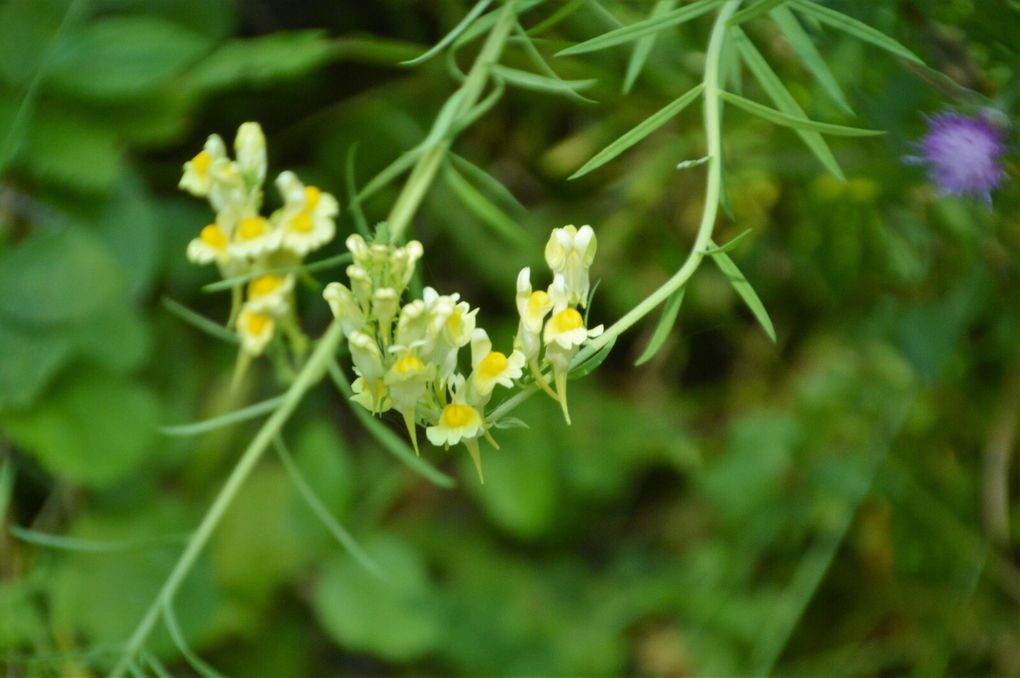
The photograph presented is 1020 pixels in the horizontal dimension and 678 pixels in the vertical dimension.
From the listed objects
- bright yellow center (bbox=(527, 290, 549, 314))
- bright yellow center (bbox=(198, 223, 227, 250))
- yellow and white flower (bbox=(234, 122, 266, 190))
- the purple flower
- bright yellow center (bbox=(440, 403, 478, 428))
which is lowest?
the purple flower

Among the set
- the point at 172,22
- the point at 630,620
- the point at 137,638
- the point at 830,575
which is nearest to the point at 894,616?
the point at 830,575

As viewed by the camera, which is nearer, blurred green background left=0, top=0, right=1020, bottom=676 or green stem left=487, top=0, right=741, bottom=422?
green stem left=487, top=0, right=741, bottom=422

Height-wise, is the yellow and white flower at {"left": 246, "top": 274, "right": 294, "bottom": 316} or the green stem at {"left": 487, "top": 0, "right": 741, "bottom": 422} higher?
the yellow and white flower at {"left": 246, "top": 274, "right": 294, "bottom": 316}

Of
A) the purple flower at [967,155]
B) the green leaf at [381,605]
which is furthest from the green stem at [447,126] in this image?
the green leaf at [381,605]

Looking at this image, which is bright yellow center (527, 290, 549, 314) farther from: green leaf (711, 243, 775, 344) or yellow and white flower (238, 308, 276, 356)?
yellow and white flower (238, 308, 276, 356)

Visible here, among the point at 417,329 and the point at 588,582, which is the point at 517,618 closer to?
the point at 588,582

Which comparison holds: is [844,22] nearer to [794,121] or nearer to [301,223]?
[794,121]

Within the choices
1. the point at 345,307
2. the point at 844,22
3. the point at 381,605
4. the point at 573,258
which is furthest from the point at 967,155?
the point at 381,605

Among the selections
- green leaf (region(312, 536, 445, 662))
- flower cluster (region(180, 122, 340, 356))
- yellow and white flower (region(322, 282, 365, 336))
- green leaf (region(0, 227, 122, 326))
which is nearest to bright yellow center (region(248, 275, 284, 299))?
flower cluster (region(180, 122, 340, 356))
